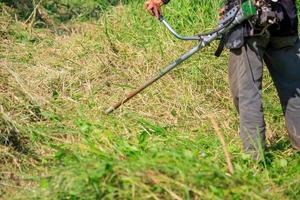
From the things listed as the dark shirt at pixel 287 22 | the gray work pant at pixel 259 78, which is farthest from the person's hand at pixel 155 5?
the dark shirt at pixel 287 22

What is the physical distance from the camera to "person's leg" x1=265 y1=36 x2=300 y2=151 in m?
3.49

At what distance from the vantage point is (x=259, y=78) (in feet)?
11.3

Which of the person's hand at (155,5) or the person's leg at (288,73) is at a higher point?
the person's hand at (155,5)

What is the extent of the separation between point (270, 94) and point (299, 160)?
104cm

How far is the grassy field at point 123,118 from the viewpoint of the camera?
2.62 m

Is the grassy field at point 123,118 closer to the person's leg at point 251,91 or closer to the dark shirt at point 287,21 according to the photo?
the person's leg at point 251,91

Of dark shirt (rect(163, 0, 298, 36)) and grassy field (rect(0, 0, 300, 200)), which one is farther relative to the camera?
dark shirt (rect(163, 0, 298, 36))

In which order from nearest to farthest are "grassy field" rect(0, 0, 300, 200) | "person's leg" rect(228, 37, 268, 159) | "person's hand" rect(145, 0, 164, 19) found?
"grassy field" rect(0, 0, 300, 200) → "person's leg" rect(228, 37, 268, 159) → "person's hand" rect(145, 0, 164, 19)

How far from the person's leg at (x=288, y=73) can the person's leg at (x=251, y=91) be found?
0.12 metres

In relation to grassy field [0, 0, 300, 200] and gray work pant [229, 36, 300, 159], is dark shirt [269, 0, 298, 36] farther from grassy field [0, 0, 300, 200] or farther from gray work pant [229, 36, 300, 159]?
grassy field [0, 0, 300, 200]

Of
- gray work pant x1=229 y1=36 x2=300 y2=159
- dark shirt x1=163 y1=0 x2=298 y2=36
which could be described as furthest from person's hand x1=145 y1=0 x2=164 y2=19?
dark shirt x1=163 y1=0 x2=298 y2=36

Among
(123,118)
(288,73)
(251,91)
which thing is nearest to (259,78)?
(251,91)

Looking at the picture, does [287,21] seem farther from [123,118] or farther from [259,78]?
[123,118]

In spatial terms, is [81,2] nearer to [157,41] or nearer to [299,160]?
[157,41]
